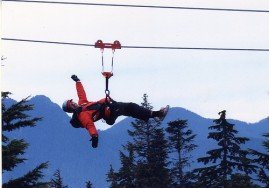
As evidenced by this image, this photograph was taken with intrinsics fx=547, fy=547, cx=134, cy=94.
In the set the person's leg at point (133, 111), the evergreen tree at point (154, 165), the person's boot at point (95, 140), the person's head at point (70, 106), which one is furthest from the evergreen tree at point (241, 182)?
the person's boot at point (95, 140)

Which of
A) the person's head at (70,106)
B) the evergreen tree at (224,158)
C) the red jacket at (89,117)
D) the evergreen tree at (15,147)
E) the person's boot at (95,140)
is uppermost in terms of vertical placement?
the evergreen tree at (224,158)

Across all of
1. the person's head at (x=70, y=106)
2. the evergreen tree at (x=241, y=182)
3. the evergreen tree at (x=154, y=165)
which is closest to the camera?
the person's head at (x=70, y=106)

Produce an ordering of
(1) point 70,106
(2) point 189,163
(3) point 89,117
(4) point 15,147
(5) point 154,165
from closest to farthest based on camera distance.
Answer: (3) point 89,117
(1) point 70,106
(4) point 15,147
(5) point 154,165
(2) point 189,163

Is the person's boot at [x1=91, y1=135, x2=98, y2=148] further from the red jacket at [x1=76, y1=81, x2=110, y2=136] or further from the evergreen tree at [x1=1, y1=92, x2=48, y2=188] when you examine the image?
the evergreen tree at [x1=1, y1=92, x2=48, y2=188]

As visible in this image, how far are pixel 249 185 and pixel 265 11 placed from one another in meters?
22.5

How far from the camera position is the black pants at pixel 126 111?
36.7 ft

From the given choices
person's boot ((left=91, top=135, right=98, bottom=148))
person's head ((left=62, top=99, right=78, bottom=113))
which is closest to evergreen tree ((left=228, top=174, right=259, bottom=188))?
person's head ((left=62, top=99, right=78, bottom=113))

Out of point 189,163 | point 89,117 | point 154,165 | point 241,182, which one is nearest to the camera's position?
point 89,117

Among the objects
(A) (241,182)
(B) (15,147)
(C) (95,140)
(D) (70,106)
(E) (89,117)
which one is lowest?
(C) (95,140)

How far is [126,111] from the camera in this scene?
11305 mm

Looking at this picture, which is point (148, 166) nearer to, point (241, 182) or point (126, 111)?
point (241, 182)

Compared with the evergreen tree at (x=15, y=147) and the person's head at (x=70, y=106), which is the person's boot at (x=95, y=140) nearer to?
the person's head at (x=70, y=106)

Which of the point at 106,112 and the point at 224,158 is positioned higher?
the point at 224,158

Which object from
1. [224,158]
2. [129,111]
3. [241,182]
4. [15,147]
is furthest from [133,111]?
[224,158]
